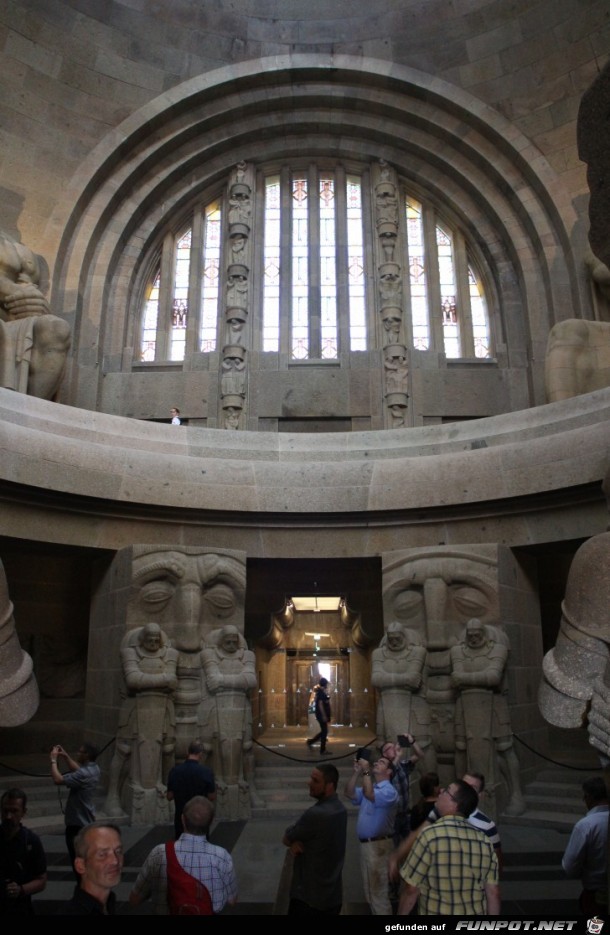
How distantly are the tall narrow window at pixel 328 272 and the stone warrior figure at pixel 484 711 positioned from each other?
8.82 m

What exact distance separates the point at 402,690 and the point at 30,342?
24.9 feet

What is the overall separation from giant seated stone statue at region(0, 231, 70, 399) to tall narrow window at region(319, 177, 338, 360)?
5.76 metres

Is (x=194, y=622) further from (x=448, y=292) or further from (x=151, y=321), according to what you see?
(x=448, y=292)

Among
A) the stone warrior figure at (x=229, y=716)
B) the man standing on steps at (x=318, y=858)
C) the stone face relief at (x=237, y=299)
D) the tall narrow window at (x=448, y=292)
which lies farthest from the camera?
the tall narrow window at (x=448, y=292)

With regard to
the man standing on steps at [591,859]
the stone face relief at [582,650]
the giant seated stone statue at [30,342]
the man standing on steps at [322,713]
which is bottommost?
the man standing on steps at [591,859]

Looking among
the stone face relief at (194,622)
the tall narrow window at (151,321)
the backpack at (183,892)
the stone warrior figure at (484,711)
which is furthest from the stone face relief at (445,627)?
the tall narrow window at (151,321)

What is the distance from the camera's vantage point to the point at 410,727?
26.2ft

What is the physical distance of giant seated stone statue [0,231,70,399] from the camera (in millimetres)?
11281


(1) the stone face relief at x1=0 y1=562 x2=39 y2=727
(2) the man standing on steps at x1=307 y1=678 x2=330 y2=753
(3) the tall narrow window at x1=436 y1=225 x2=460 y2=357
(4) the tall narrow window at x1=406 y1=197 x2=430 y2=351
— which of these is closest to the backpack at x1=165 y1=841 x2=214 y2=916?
(1) the stone face relief at x1=0 y1=562 x2=39 y2=727

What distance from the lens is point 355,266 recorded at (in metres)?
16.5

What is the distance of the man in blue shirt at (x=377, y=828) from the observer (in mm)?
4344

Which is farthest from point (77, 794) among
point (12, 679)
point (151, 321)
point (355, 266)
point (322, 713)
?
point (355, 266)

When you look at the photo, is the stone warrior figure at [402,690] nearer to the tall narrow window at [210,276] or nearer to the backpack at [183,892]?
the backpack at [183,892]

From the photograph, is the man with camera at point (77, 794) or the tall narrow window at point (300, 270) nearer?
the man with camera at point (77, 794)
